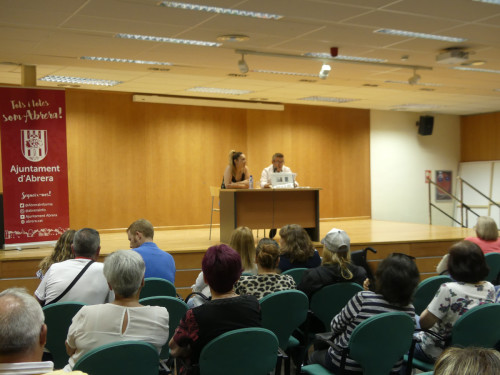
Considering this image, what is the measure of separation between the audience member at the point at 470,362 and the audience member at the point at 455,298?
6.98 ft

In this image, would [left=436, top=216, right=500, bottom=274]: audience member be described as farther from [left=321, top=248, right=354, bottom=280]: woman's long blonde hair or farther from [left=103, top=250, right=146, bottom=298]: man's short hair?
[left=103, top=250, right=146, bottom=298]: man's short hair

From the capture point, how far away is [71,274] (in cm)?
371

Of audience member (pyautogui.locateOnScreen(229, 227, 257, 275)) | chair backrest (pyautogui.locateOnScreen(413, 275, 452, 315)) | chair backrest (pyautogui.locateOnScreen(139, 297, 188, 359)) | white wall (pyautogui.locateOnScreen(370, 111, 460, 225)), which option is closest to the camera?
chair backrest (pyautogui.locateOnScreen(139, 297, 188, 359))

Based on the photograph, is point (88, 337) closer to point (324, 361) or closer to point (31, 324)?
point (31, 324)

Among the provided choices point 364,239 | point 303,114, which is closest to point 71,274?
point 364,239

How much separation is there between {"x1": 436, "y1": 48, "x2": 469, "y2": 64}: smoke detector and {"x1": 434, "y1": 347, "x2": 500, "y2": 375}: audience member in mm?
6569

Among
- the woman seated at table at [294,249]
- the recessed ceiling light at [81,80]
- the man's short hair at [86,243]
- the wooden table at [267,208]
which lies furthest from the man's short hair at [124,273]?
the recessed ceiling light at [81,80]

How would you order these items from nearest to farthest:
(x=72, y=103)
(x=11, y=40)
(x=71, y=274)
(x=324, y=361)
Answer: (x=324, y=361), (x=71, y=274), (x=11, y=40), (x=72, y=103)

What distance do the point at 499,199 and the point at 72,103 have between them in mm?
10493

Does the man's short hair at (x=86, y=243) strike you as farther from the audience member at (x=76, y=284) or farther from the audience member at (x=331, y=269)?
the audience member at (x=331, y=269)

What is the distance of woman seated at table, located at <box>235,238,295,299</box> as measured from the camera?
3.73 metres

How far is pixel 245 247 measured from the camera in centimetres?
457

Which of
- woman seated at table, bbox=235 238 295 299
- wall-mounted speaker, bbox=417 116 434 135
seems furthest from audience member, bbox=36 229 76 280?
wall-mounted speaker, bbox=417 116 434 135

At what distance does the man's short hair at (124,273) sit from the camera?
2.85 m
